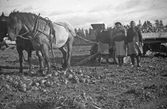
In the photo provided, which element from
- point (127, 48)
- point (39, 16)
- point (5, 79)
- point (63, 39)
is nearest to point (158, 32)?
point (127, 48)

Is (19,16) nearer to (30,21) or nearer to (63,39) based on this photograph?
(30,21)

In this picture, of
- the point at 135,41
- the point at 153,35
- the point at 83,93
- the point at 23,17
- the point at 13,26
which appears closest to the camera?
the point at 83,93

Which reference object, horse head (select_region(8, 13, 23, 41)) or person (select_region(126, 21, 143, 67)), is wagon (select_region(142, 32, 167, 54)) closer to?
person (select_region(126, 21, 143, 67))

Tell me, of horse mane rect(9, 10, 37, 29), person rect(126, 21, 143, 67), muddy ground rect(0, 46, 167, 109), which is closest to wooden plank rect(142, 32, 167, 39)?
person rect(126, 21, 143, 67)

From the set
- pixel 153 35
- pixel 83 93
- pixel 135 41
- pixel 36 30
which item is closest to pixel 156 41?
pixel 153 35

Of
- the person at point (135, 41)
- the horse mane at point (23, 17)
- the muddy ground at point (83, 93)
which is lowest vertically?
the muddy ground at point (83, 93)

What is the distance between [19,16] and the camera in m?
5.62

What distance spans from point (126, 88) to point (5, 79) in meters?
3.68

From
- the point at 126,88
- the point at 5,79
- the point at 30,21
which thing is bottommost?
the point at 126,88

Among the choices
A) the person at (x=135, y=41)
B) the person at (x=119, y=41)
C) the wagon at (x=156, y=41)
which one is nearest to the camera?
the person at (x=135, y=41)

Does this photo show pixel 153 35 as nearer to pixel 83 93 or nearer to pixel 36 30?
pixel 36 30

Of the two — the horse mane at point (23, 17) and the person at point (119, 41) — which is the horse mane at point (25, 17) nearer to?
the horse mane at point (23, 17)

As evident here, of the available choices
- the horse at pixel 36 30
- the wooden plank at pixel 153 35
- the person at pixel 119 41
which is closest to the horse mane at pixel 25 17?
the horse at pixel 36 30

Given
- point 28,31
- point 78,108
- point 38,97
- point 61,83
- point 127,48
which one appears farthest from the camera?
point 127,48
